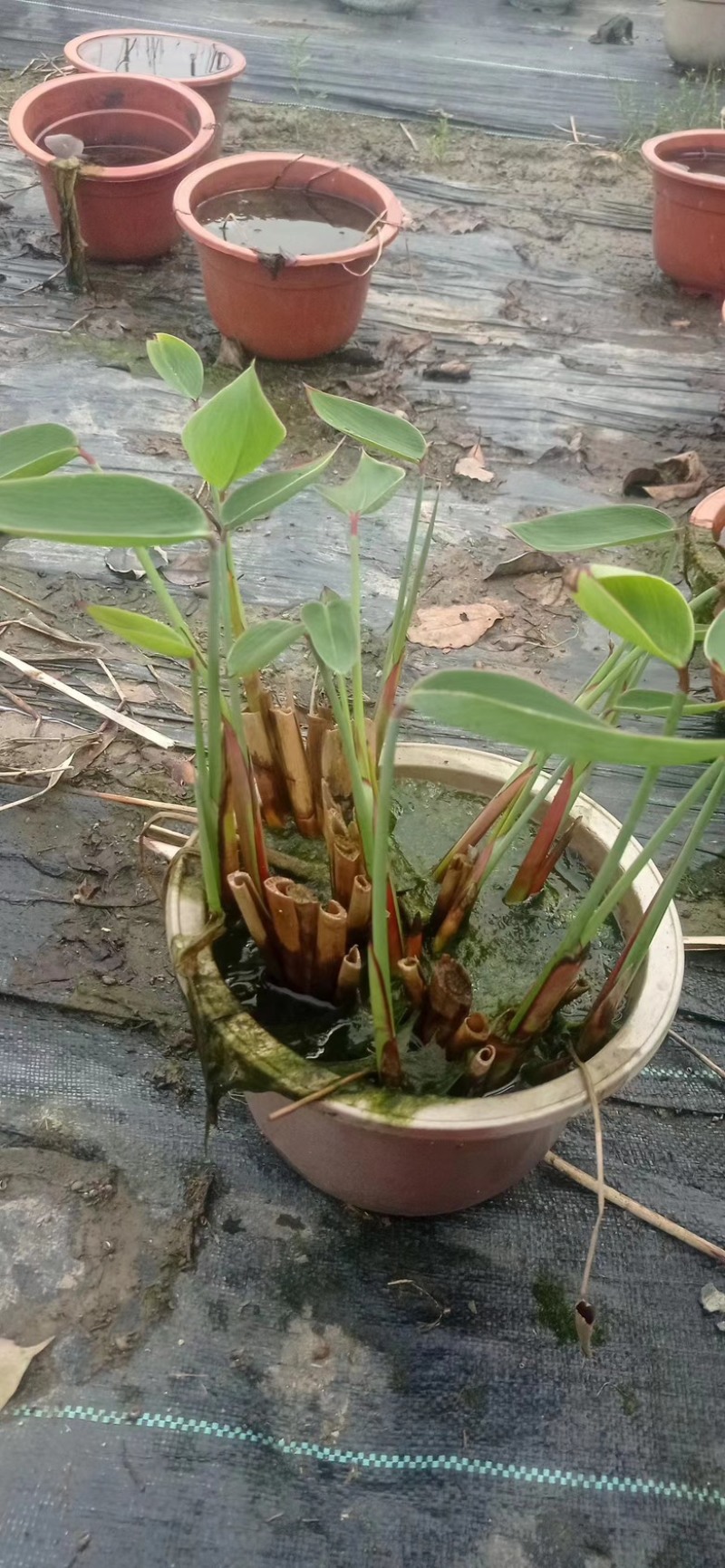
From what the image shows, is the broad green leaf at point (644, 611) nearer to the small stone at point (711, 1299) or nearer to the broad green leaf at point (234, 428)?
the broad green leaf at point (234, 428)

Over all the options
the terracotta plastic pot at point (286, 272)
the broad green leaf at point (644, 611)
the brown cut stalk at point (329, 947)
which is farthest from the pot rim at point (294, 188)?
the broad green leaf at point (644, 611)

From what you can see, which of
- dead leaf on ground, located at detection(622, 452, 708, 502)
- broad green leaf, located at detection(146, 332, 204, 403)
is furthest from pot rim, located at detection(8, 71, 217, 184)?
broad green leaf, located at detection(146, 332, 204, 403)

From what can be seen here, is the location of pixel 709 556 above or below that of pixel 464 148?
below

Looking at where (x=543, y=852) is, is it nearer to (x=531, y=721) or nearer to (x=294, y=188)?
(x=531, y=721)

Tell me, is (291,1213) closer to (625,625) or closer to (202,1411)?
(202,1411)

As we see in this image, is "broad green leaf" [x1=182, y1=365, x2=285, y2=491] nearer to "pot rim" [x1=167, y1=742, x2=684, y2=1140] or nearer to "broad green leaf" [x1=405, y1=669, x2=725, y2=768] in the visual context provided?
"broad green leaf" [x1=405, y1=669, x2=725, y2=768]

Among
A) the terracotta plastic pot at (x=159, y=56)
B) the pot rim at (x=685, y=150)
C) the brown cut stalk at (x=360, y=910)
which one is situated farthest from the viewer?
the terracotta plastic pot at (x=159, y=56)

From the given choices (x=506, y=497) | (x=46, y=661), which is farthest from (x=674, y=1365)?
(x=506, y=497)
